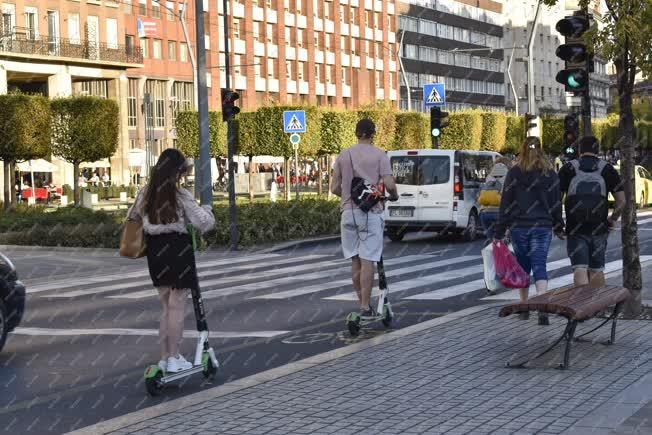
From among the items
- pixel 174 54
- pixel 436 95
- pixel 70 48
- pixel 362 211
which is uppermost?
pixel 174 54

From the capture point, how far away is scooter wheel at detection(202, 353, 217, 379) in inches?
352

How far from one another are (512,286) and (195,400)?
13.0ft

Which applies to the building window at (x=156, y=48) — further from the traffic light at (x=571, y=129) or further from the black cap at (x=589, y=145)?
the black cap at (x=589, y=145)

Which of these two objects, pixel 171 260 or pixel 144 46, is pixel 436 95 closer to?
pixel 171 260

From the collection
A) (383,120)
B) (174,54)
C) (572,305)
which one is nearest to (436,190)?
(572,305)

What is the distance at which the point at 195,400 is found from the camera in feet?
26.5

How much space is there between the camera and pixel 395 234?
27.0 meters

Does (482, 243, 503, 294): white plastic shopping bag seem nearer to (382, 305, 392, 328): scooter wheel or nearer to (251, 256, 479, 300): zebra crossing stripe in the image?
(382, 305, 392, 328): scooter wheel

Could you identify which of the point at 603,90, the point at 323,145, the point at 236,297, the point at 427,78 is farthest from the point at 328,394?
the point at 603,90

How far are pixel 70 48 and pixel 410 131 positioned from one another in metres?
24.7

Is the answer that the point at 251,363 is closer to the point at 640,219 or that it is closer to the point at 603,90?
the point at 640,219

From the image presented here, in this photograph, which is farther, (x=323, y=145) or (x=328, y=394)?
(x=323, y=145)

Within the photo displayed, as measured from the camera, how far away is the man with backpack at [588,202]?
1145 centimetres

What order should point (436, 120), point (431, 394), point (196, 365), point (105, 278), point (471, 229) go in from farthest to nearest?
1. point (436, 120)
2. point (471, 229)
3. point (105, 278)
4. point (196, 365)
5. point (431, 394)
